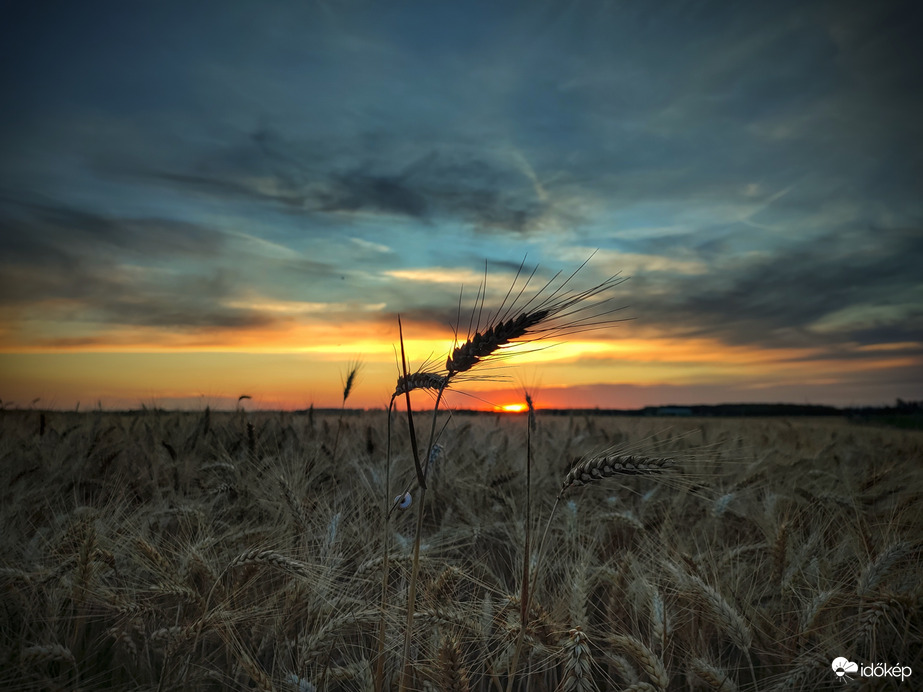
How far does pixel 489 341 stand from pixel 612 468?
1.67 feet

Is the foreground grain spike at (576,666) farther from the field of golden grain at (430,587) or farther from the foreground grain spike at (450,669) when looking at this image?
the foreground grain spike at (450,669)

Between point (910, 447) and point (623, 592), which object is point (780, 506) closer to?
point (623, 592)

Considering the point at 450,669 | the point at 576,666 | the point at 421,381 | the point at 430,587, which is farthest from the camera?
the point at 430,587

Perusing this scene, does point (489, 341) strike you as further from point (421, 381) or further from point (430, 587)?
point (430, 587)

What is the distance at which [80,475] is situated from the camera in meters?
3.77

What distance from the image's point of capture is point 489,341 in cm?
150

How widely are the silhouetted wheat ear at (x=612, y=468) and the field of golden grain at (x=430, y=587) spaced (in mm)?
51

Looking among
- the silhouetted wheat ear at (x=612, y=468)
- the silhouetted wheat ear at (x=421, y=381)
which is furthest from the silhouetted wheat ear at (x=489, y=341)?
the silhouetted wheat ear at (x=612, y=468)

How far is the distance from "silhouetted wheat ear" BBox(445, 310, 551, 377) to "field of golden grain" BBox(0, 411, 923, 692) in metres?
0.46

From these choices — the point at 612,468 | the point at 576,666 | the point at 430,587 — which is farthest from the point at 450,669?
the point at 612,468

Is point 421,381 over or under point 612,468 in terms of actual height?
over

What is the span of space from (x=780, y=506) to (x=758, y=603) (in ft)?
5.34

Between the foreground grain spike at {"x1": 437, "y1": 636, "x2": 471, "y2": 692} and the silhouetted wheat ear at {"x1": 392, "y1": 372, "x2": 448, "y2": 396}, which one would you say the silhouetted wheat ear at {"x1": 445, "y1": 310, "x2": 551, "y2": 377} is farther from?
the foreground grain spike at {"x1": 437, "y1": 636, "x2": 471, "y2": 692}

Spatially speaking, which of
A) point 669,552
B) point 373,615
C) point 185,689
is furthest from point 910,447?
point 185,689
